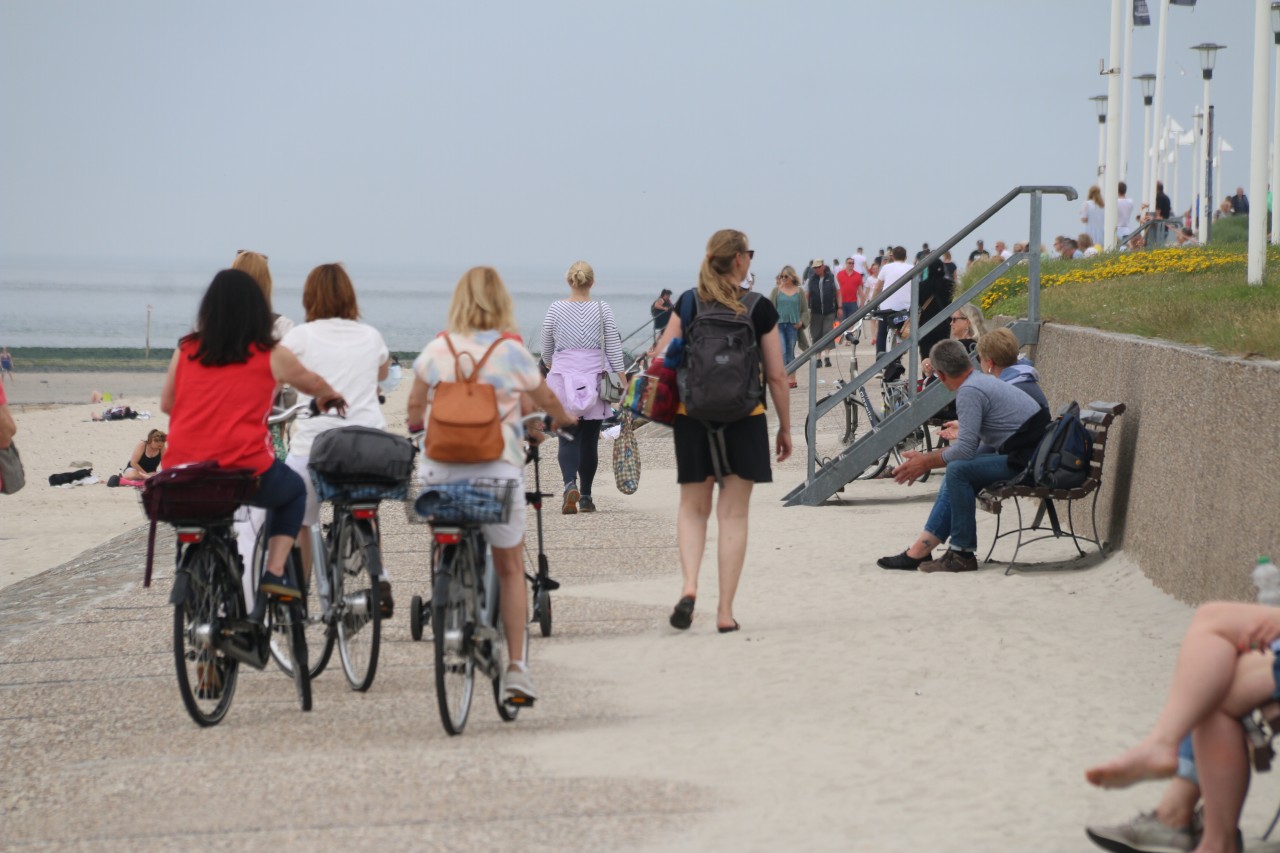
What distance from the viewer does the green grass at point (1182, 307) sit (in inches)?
350

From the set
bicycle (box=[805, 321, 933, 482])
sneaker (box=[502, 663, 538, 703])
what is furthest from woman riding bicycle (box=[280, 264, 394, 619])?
bicycle (box=[805, 321, 933, 482])

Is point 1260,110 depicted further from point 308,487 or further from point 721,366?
point 308,487

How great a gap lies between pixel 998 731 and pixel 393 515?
9.15 metres

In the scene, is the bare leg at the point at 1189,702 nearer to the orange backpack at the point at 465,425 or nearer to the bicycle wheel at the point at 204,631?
the orange backpack at the point at 465,425

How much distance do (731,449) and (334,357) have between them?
1.91 metres

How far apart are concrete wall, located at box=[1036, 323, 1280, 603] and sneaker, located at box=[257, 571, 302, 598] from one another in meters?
3.85

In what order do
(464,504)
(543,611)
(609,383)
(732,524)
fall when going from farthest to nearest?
(609,383)
(543,611)
(732,524)
(464,504)

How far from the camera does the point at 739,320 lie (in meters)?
7.93

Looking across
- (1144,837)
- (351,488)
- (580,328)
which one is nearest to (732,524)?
(351,488)

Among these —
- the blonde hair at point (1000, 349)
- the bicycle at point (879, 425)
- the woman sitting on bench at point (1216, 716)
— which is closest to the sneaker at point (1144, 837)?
the woman sitting on bench at point (1216, 716)

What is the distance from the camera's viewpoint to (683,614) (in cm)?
834

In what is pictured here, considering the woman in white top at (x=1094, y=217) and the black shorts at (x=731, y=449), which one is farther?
the woman in white top at (x=1094, y=217)

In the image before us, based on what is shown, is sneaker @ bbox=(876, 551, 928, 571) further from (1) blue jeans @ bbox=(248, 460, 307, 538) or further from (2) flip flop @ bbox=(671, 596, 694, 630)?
(1) blue jeans @ bbox=(248, 460, 307, 538)

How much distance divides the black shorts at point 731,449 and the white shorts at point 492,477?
1.82 metres
